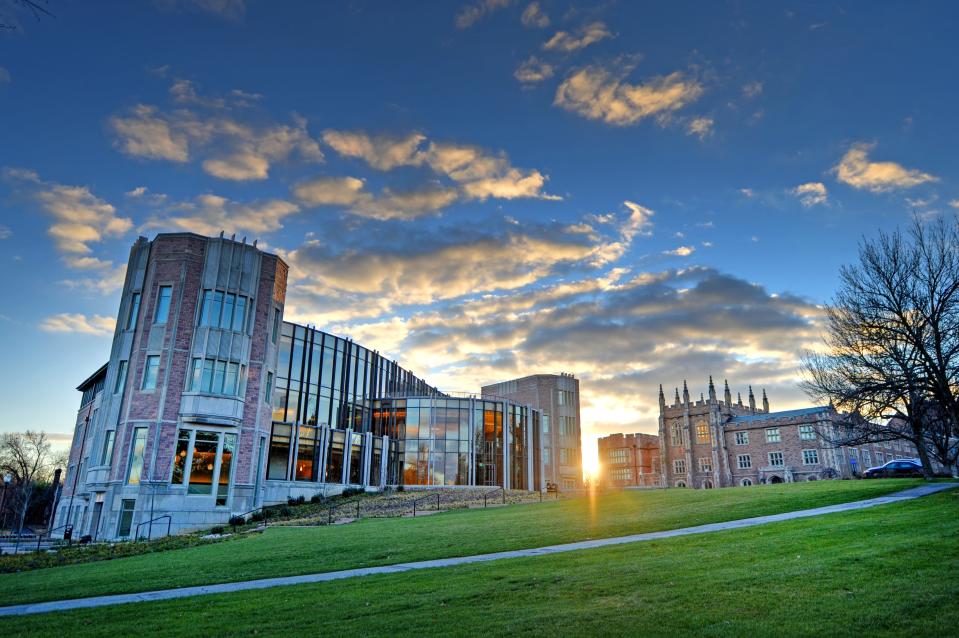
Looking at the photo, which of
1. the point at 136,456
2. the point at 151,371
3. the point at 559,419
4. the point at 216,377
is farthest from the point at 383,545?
the point at 559,419

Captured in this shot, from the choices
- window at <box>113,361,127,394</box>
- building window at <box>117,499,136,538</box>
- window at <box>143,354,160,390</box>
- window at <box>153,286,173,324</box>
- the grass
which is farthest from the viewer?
window at <box>113,361,127,394</box>

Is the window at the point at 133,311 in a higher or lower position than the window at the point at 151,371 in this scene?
higher

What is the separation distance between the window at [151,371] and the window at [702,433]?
67.3 meters

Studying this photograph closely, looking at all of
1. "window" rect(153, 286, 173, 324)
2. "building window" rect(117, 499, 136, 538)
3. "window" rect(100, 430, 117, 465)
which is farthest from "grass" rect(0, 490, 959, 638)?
"window" rect(153, 286, 173, 324)

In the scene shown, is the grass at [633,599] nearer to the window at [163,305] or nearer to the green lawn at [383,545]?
the green lawn at [383,545]

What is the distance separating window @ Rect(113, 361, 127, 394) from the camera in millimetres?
37828

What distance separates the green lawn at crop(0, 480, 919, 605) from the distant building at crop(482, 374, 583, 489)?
5488 cm

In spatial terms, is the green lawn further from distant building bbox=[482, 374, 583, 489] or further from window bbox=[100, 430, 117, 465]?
distant building bbox=[482, 374, 583, 489]

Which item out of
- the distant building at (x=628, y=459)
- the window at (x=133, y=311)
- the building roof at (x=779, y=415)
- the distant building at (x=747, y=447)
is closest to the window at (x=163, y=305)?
the window at (x=133, y=311)

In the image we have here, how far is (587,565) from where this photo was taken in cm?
1234

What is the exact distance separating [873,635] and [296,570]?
1222cm

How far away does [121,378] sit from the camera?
38.2 m

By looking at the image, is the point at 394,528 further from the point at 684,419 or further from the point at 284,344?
the point at 684,419

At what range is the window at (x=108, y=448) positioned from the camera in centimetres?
3638
